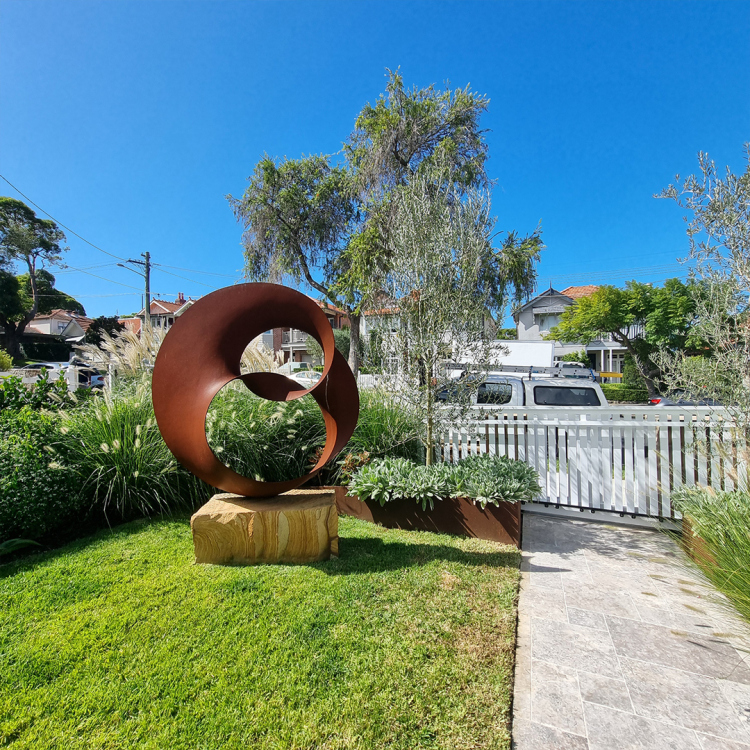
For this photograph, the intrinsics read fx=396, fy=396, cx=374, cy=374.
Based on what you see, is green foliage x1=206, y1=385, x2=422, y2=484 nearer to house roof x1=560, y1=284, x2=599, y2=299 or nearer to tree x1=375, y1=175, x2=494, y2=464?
tree x1=375, y1=175, x2=494, y2=464

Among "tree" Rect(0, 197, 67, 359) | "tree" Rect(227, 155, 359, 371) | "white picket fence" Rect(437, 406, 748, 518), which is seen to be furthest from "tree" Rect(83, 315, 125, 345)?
"white picket fence" Rect(437, 406, 748, 518)

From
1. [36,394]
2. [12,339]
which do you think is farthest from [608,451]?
[12,339]

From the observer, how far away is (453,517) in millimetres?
4199

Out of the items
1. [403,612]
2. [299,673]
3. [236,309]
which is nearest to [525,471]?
[403,612]

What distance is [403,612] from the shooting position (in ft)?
8.79

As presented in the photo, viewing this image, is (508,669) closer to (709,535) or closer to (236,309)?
(709,535)

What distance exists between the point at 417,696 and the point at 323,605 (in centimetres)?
92

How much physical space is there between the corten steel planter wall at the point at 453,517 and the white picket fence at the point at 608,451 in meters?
0.99

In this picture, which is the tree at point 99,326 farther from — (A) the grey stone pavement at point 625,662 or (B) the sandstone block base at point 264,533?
(A) the grey stone pavement at point 625,662

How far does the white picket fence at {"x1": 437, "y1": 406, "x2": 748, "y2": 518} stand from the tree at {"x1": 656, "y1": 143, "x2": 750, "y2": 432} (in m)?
0.40

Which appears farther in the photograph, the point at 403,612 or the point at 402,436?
the point at 402,436

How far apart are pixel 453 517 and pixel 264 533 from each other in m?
1.97

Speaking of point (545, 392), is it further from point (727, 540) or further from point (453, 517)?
point (727, 540)

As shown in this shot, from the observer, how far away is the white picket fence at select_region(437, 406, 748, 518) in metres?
4.34
